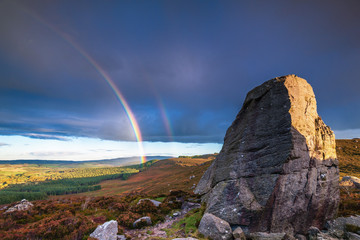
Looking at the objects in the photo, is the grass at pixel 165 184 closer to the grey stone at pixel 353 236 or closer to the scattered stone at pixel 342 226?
the scattered stone at pixel 342 226

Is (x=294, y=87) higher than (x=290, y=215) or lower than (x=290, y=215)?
higher

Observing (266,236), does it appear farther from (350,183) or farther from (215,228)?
(350,183)

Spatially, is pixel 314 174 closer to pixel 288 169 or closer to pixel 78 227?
pixel 288 169

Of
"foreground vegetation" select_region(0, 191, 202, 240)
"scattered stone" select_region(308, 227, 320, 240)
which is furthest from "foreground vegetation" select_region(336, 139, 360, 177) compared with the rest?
"foreground vegetation" select_region(0, 191, 202, 240)

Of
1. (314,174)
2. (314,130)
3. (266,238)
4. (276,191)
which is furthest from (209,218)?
(314,130)

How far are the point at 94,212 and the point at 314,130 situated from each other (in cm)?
2748

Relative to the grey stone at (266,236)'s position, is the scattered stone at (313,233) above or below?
below

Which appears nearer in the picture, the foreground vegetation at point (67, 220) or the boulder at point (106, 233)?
the boulder at point (106, 233)

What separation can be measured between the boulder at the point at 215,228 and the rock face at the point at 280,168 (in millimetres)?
848

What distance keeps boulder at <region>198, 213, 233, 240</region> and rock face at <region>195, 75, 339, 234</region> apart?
33.4 inches

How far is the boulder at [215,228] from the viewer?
11.2m

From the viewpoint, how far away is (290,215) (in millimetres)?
12109

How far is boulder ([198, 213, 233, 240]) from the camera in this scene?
11203 millimetres

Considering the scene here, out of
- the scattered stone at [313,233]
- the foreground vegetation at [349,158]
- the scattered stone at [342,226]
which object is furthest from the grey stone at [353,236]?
the foreground vegetation at [349,158]
